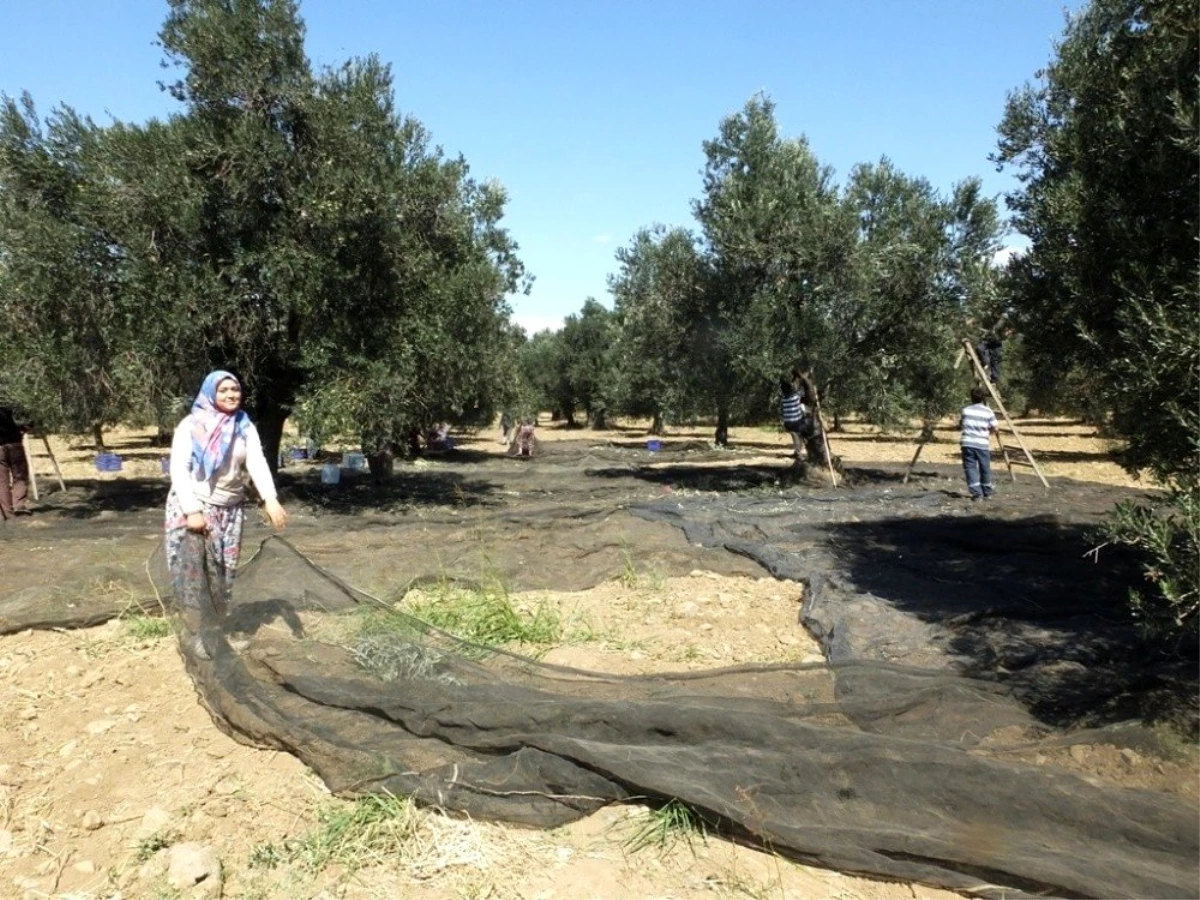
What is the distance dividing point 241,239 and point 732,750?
11.1 metres

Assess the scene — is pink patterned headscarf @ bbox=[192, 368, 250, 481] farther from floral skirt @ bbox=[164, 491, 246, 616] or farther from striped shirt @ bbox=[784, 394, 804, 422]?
striped shirt @ bbox=[784, 394, 804, 422]

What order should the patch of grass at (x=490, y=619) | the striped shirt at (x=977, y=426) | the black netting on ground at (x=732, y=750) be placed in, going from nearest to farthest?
the black netting on ground at (x=732, y=750)
the patch of grass at (x=490, y=619)
the striped shirt at (x=977, y=426)

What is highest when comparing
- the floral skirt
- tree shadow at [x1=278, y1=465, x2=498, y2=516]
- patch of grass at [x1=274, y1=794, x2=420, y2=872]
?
the floral skirt

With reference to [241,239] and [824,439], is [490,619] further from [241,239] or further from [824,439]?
[824,439]

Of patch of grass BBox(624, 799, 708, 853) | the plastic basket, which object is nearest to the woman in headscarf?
patch of grass BBox(624, 799, 708, 853)

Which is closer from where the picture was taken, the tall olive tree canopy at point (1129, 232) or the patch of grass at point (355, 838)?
the patch of grass at point (355, 838)

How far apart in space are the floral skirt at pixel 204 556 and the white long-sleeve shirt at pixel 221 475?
0.08 m

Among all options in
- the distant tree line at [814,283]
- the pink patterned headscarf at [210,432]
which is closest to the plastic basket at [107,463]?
the distant tree line at [814,283]

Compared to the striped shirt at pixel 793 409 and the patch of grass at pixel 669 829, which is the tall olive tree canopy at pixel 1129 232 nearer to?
the patch of grass at pixel 669 829

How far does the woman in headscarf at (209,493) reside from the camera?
5477 mm

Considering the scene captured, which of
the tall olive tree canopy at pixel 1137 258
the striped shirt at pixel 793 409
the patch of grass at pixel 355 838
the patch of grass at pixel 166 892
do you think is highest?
the tall olive tree canopy at pixel 1137 258

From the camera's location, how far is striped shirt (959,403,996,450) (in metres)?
12.8

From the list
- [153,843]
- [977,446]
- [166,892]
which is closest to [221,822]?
[153,843]

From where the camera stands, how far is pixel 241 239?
40.4ft
